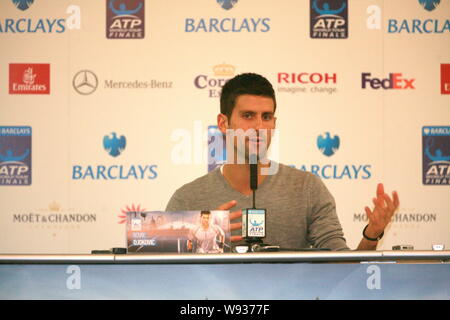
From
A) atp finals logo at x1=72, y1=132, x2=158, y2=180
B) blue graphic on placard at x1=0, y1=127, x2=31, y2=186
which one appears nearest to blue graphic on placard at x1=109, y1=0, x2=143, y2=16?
atp finals logo at x1=72, y1=132, x2=158, y2=180

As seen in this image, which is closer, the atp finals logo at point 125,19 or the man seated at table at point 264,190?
the man seated at table at point 264,190

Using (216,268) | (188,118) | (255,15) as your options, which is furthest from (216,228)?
(255,15)

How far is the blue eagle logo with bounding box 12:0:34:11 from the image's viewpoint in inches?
190

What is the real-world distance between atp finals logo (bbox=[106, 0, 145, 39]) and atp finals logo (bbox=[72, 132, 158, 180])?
2.29ft

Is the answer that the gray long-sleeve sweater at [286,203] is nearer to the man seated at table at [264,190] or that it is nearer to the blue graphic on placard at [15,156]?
the man seated at table at [264,190]

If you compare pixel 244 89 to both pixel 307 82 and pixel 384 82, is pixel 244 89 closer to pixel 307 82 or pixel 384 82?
pixel 307 82

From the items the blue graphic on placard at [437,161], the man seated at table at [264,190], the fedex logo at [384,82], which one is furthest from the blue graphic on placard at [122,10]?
the blue graphic on placard at [437,161]

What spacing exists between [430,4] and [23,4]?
285cm

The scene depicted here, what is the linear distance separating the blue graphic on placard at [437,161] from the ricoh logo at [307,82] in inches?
30.4

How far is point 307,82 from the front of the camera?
4789mm

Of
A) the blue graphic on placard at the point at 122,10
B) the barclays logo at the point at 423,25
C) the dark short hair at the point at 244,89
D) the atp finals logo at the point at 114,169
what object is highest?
the blue graphic on placard at the point at 122,10

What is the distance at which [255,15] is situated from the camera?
481cm

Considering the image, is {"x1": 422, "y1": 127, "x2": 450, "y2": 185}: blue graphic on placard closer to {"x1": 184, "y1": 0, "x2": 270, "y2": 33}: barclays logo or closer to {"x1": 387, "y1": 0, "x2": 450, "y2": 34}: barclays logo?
{"x1": 387, "y1": 0, "x2": 450, "y2": 34}: barclays logo

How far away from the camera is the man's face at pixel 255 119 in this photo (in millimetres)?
3098
